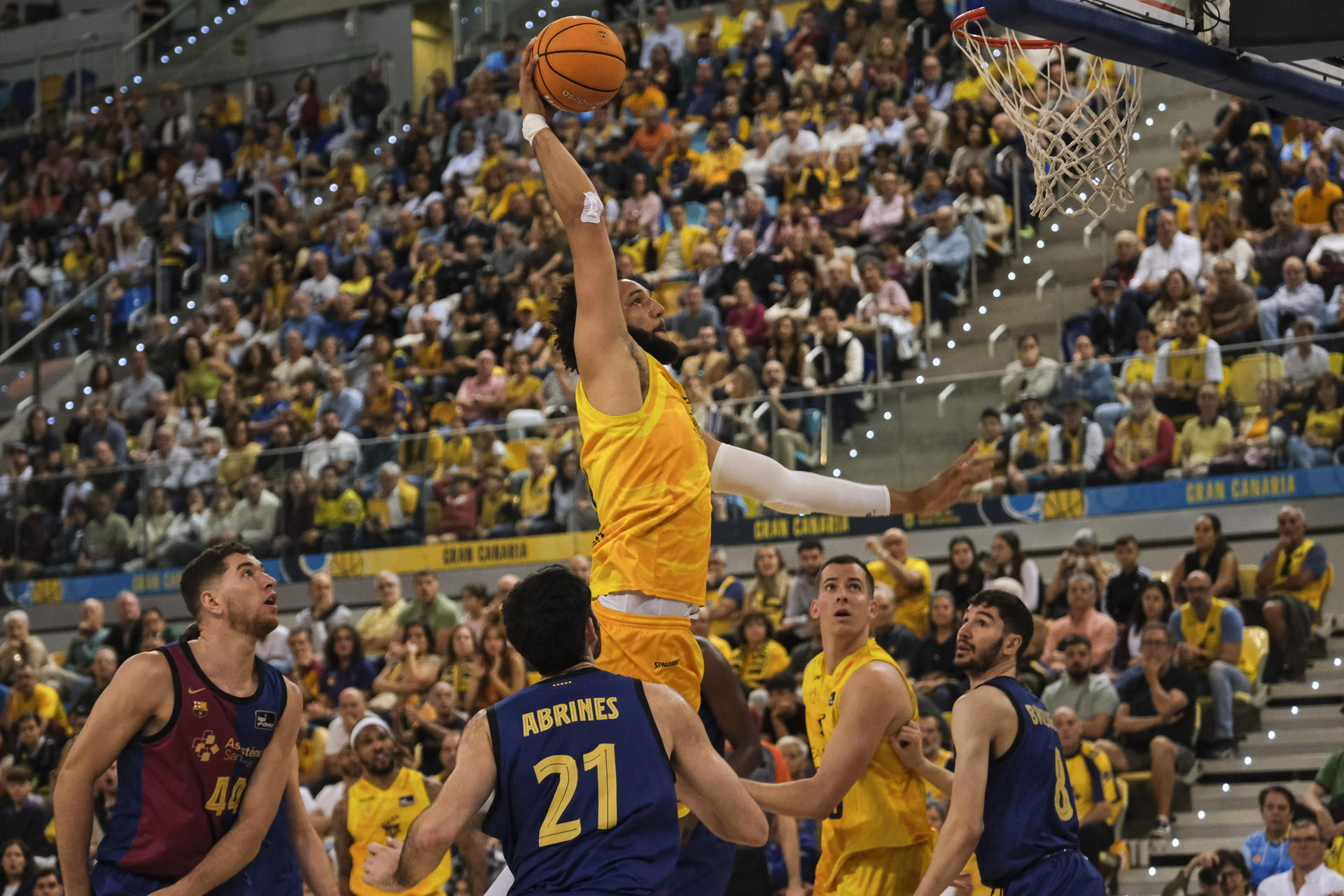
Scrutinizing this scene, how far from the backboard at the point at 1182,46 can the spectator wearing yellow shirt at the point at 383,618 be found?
959cm

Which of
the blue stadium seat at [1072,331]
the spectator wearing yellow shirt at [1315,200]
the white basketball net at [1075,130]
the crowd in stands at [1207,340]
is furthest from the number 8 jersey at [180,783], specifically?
the spectator wearing yellow shirt at [1315,200]

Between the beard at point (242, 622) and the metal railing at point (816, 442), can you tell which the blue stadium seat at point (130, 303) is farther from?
the beard at point (242, 622)

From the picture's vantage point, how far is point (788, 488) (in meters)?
6.21

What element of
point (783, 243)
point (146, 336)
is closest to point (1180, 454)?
point (783, 243)

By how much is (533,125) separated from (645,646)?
169 centimetres

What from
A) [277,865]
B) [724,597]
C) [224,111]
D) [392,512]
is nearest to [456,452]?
[392,512]

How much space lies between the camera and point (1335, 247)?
13.1m

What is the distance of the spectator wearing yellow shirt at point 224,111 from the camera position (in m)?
23.5

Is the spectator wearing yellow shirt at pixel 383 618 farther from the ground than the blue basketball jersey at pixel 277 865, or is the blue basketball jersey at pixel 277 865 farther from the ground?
the spectator wearing yellow shirt at pixel 383 618

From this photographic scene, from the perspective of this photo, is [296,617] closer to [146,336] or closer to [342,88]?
[146,336]

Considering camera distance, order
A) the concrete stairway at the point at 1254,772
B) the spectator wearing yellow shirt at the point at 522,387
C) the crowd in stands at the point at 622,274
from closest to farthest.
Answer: the concrete stairway at the point at 1254,772
the crowd in stands at the point at 622,274
the spectator wearing yellow shirt at the point at 522,387

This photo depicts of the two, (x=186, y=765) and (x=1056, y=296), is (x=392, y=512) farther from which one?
(x=186, y=765)

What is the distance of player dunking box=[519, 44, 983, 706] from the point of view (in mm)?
5258

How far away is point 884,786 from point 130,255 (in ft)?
57.7
